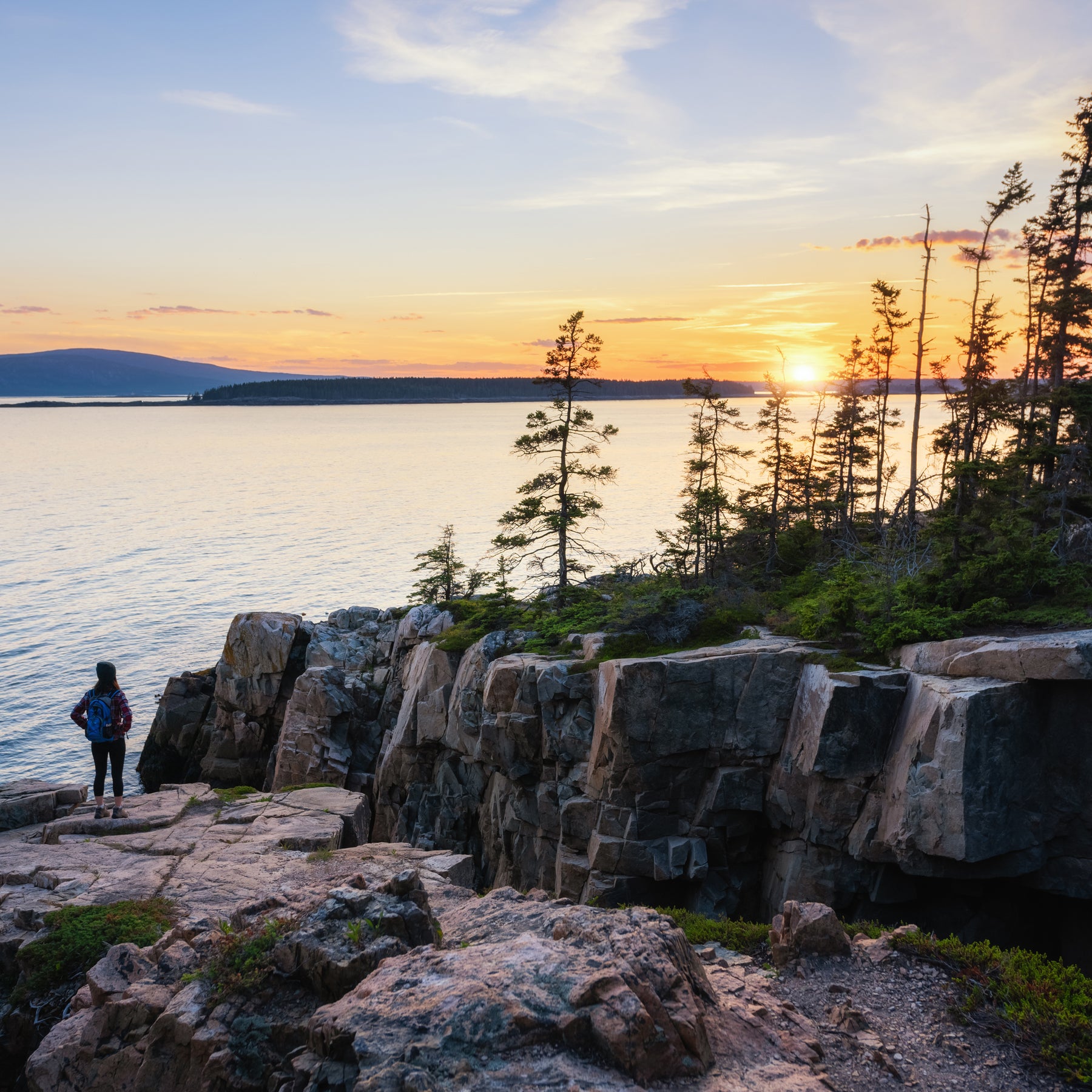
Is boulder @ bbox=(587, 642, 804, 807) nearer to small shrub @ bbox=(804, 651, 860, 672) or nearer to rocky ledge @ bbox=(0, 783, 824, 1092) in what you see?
small shrub @ bbox=(804, 651, 860, 672)

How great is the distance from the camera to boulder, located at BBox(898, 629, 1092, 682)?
14.7 m

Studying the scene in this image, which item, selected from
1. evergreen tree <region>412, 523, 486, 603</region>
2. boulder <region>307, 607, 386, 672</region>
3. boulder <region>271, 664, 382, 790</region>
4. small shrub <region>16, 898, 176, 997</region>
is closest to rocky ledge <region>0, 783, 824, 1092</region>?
small shrub <region>16, 898, 176, 997</region>

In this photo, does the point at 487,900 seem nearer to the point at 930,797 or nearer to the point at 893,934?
the point at 893,934

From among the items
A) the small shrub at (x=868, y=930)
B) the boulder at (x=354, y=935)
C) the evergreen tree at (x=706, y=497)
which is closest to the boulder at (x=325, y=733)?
the evergreen tree at (x=706, y=497)

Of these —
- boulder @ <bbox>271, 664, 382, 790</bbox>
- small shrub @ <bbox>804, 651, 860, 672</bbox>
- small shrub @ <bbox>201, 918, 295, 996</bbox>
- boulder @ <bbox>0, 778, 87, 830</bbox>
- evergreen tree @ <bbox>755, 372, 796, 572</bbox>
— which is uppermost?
evergreen tree @ <bbox>755, 372, 796, 572</bbox>

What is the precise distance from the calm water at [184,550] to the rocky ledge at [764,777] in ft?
67.1

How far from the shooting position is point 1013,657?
15.4m

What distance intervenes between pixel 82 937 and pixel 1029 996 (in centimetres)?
1437

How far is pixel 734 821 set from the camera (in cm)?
2020

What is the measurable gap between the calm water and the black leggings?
19.0 meters

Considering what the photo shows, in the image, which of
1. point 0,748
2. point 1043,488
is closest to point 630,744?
point 1043,488

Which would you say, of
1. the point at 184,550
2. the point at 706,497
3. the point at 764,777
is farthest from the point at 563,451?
the point at 184,550

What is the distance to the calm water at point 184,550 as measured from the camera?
1591 inches

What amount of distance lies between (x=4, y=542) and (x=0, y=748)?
43.1 metres
